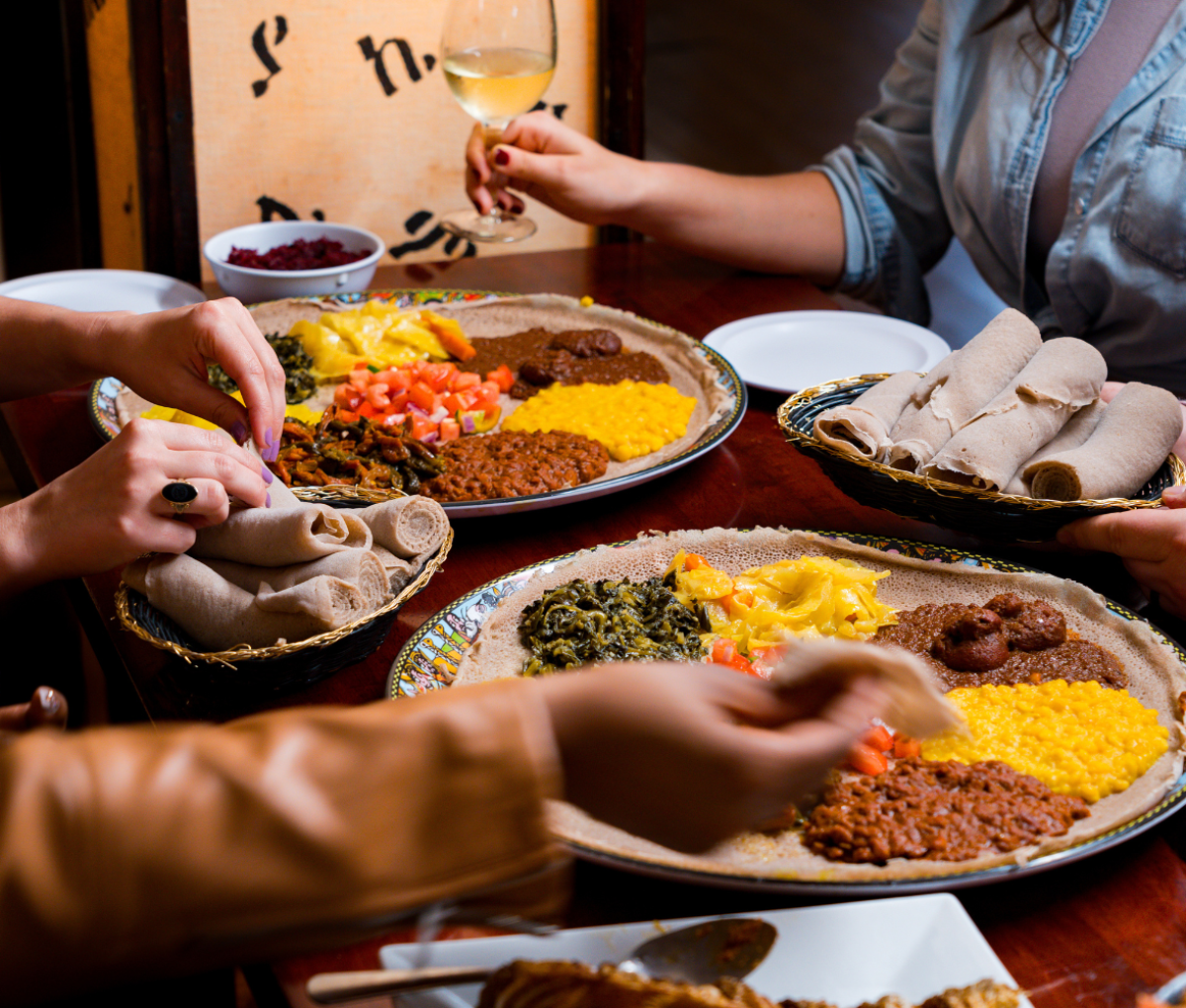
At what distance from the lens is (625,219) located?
3068mm

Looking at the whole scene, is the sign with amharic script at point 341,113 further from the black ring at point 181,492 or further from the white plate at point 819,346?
the black ring at point 181,492

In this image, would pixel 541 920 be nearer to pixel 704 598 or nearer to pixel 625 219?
pixel 704 598

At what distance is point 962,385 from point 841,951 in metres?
1.18

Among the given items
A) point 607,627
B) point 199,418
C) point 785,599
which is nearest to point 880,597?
point 785,599

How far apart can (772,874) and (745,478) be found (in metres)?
1.12

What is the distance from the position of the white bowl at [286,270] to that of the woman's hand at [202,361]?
2.67 feet

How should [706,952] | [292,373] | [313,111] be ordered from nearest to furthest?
[706,952] → [292,373] → [313,111]

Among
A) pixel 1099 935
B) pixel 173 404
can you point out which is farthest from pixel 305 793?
pixel 173 404

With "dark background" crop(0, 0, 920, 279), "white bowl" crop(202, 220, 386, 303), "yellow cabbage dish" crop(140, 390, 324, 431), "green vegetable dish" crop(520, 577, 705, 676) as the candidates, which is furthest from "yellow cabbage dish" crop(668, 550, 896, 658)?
"dark background" crop(0, 0, 920, 279)

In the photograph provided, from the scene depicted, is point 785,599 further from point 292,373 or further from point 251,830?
point 292,373

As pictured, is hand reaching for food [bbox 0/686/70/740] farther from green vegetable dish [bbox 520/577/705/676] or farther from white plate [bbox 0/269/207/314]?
white plate [bbox 0/269/207/314]

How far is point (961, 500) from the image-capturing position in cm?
169

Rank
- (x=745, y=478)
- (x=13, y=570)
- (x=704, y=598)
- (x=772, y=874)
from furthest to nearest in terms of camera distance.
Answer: (x=745, y=478), (x=704, y=598), (x=13, y=570), (x=772, y=874)

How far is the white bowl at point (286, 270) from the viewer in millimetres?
2721
